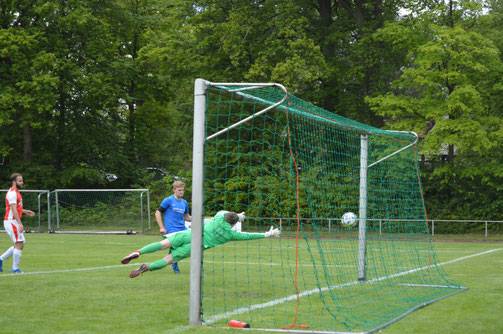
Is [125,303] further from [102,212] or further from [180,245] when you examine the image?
[102,212]

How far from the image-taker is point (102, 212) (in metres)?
28.7

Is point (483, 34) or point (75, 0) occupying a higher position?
point (75, 0)

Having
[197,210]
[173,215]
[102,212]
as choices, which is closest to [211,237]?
[173,215]

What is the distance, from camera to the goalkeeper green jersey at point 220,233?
9.38 metres

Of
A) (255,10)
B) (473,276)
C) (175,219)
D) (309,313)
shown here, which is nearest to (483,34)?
(255,10)

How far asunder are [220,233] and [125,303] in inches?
75.5

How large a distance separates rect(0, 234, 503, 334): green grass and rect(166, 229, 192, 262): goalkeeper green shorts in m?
0.56

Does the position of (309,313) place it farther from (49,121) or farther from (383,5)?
(49,121)

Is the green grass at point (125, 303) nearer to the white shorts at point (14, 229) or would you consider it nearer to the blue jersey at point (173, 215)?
the white shorts at point (14, 229)

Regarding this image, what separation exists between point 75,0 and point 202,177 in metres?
29.3

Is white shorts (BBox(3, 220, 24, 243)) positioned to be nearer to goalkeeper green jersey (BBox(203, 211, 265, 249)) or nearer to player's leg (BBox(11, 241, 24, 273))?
player's leg (BBox(11, 241, 24, 273))

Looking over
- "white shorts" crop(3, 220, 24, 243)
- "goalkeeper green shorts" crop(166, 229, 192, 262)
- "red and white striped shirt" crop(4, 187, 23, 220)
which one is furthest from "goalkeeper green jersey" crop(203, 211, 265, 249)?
"white shorts" crop(3, 220, 24, 243)

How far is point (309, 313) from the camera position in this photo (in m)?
7.61

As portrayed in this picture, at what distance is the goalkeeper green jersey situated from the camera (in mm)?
9375
